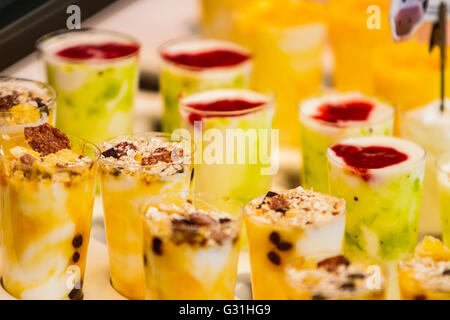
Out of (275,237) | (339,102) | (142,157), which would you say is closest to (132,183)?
(142,157)

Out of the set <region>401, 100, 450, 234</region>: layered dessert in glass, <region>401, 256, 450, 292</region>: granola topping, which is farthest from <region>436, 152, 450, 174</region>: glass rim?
<region>401, 256, 450, 292</region>: granola topping

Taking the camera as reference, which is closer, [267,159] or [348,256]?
[348,256]

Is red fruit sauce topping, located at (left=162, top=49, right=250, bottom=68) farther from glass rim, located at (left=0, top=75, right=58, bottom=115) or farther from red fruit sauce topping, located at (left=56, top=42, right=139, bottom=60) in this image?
glass rim, located at (left=0, top=75, right=58, bottom=115)

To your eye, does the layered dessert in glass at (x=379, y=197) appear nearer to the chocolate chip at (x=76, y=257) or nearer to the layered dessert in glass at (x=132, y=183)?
the layered dessert in glass at (x=132, y=183)

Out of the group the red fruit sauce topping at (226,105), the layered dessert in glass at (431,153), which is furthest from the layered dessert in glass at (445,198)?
the red fruit sauce topping at (226,105)

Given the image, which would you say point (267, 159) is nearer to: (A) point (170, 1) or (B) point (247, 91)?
(B) point (247, 91)

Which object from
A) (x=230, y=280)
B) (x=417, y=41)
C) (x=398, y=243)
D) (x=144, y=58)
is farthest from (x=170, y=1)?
(x=230, y=280)
